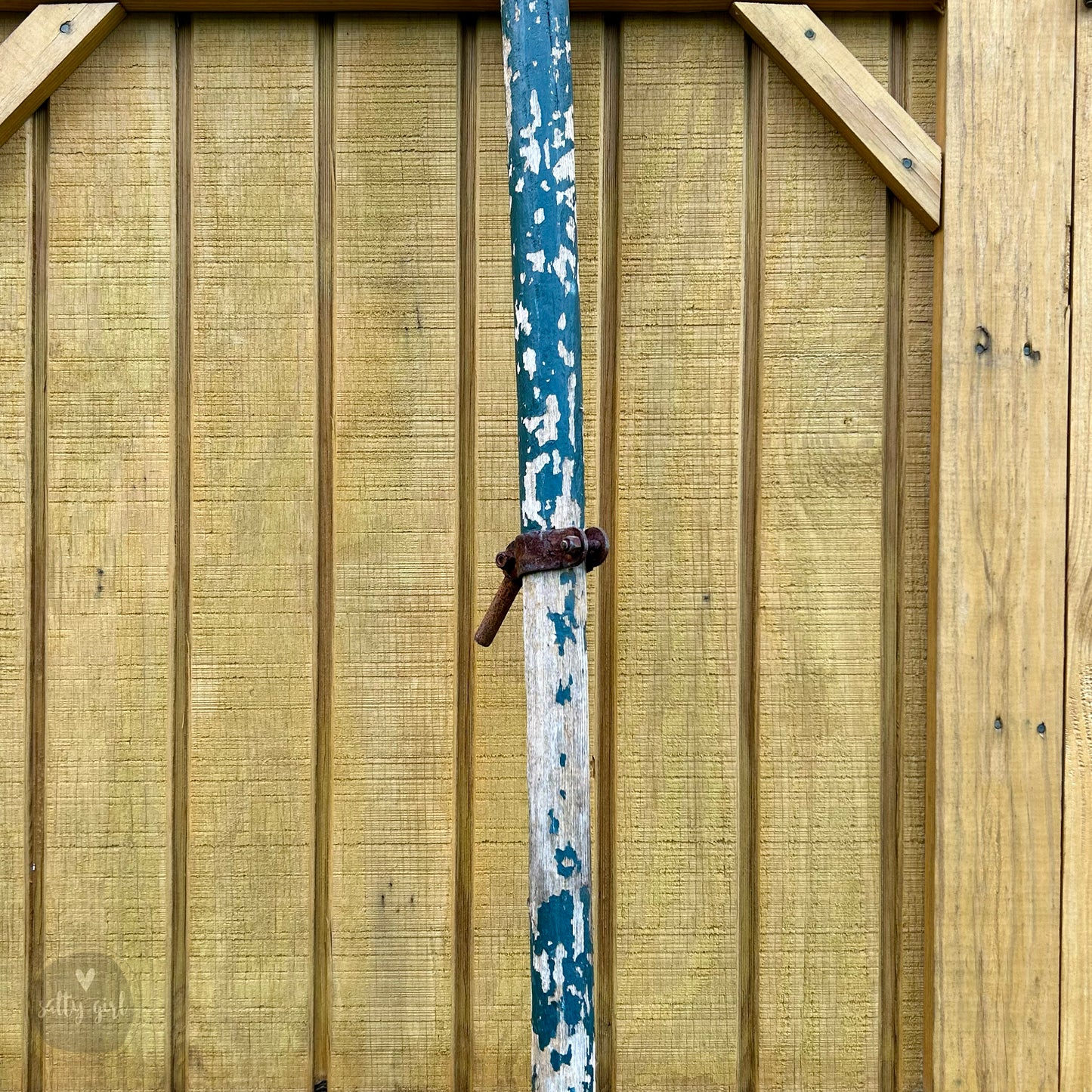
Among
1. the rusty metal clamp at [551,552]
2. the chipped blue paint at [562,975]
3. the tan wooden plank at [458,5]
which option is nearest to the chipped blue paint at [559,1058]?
the chipped blue paint at [562,975]

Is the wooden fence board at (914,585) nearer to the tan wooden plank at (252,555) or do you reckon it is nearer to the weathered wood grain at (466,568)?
the weathered wood grain at (466,568)

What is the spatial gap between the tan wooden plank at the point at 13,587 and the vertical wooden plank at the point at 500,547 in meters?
0.67

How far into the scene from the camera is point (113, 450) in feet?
4.54

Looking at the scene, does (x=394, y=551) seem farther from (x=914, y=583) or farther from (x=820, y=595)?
(x=914, y=583)

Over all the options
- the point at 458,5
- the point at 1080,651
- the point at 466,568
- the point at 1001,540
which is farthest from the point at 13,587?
the point at 1080,651

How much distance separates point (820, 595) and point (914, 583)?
0.45 feet

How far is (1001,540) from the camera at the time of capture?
131 centimetres

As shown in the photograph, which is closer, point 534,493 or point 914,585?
point 534,493

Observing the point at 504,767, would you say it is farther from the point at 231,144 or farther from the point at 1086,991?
the point at 231,144

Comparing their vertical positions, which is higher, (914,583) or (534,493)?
(534,493)

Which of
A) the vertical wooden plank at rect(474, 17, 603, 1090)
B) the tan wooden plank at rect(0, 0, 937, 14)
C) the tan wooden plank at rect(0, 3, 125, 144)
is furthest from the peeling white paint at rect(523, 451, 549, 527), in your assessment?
the tan wooden plank at rect(0, 3, 125, 144)

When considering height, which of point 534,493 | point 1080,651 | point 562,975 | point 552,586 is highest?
point 534,493

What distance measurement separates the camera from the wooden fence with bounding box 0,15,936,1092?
1372 millimetres
